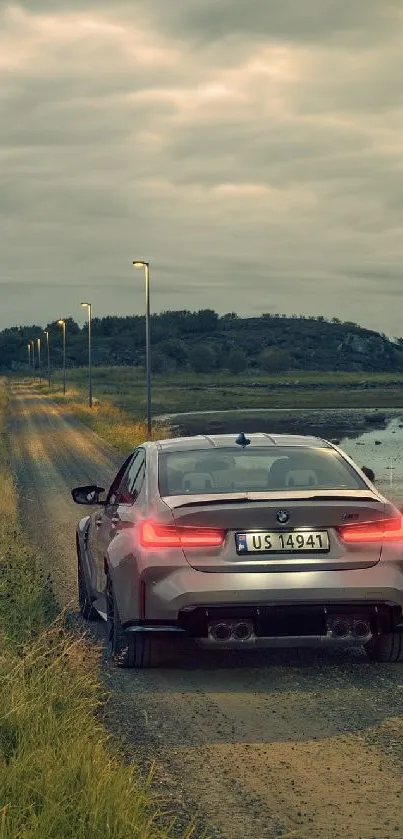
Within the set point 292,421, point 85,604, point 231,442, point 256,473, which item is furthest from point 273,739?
point 292,421

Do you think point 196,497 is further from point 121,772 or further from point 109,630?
point 121,772

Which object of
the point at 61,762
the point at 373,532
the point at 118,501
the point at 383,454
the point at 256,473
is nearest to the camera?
the point at 61,762

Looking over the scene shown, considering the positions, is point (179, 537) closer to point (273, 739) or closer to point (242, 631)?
point (242, 631)

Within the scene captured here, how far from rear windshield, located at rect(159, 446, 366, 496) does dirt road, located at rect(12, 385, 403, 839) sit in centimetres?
120

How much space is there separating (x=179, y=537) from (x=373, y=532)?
3.89 feet

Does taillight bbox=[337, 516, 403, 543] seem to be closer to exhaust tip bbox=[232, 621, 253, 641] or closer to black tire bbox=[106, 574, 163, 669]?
exhaust tip bbox=[232, 621, 253, 641]

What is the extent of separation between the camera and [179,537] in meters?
7.13

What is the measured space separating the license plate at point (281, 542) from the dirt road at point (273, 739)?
878 mm

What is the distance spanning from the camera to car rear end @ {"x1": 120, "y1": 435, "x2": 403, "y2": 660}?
6.99 meters

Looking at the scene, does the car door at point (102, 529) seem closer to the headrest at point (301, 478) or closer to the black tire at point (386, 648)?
the headrest at point (301, 478)

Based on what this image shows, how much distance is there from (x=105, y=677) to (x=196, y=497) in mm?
1301

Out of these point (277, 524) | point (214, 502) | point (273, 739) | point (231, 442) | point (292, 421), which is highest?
point (231, 442)

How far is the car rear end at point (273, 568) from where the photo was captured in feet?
22.9

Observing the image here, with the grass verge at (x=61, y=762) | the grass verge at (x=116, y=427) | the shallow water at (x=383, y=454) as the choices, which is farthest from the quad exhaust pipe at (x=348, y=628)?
the grass verge at (x=116, y=427)
